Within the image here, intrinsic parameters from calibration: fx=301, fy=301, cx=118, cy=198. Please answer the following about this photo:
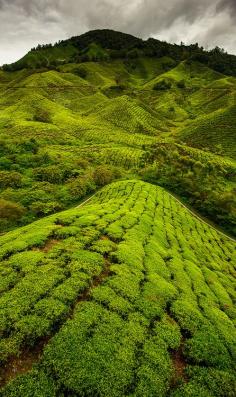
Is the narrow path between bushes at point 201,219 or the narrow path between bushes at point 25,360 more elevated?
the narrow path between bushes at point 25,360

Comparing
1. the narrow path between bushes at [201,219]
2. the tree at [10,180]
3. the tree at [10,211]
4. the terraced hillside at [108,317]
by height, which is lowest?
the tree at [10,211]

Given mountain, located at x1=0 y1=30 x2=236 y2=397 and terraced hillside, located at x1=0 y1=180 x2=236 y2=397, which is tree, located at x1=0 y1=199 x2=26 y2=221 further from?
terraced hillside, located at x1=0 y1=180 x2=236 y2=397

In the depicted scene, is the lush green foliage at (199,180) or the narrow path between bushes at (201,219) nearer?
the narrow path between bushes at (201,219)

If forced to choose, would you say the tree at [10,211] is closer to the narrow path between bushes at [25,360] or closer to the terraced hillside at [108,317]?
the terraced hillside at [108,317]

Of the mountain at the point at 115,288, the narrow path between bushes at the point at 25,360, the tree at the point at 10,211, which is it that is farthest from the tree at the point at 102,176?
the narrow path between bushes at the point at 25,360

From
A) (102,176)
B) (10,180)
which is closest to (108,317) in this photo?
(10,180)

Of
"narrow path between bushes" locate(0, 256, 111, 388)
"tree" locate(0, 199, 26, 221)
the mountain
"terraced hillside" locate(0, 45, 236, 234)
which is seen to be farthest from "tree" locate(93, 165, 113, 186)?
"narrow path between bushes" locate(0, 256, 111, 388)

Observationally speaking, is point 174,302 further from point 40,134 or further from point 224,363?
point 40,134

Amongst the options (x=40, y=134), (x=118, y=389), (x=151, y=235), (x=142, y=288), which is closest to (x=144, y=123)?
(x=40, y=134)

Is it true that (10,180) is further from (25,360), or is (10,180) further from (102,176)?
(25,360)
